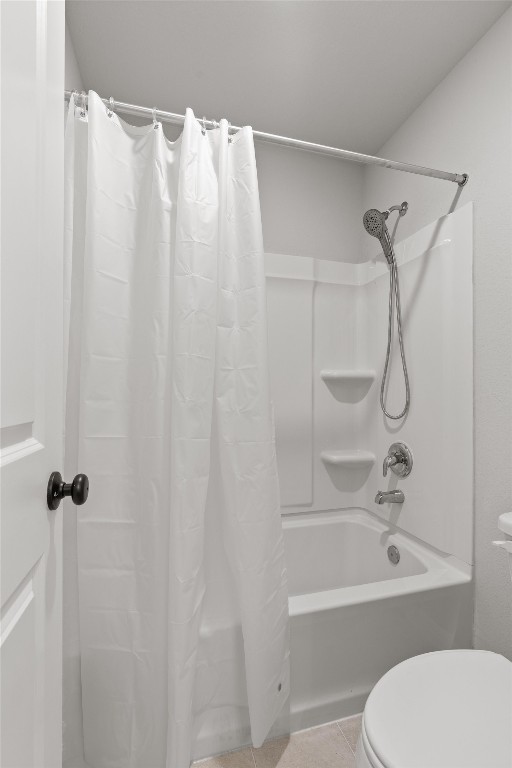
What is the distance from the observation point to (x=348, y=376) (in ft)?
6.66

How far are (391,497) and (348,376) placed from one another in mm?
623

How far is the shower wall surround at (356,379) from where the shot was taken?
1591mm

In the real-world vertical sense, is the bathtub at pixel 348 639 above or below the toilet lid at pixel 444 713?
below

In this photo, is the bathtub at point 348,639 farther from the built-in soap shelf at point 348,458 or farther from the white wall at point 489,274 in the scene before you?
the built-in soap shelf at point 348,458

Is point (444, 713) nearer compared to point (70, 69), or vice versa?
point (444, 713)

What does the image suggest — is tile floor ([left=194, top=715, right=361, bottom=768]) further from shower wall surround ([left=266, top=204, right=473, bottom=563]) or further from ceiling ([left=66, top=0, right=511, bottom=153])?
ceiling ([left=66, top=0, right=511, bottom=153])

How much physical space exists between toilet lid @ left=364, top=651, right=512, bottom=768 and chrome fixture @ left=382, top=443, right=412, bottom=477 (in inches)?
31.1

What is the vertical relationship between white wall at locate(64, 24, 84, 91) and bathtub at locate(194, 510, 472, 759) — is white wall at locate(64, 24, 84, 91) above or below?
above

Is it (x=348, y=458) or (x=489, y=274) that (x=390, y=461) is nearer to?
(x=348, y=458)

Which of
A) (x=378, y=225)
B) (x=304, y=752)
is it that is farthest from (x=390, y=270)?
(x=304, y=752)

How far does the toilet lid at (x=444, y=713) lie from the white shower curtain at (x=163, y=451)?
1.28 feet

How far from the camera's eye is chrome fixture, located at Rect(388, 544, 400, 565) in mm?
1705

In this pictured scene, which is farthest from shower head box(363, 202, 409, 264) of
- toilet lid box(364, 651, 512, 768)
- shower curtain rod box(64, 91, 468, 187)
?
toilet lid box(364, 651, 512, 768)

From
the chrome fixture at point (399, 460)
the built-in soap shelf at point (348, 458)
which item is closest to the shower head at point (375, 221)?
the chrome fixture at point (399, 460)
